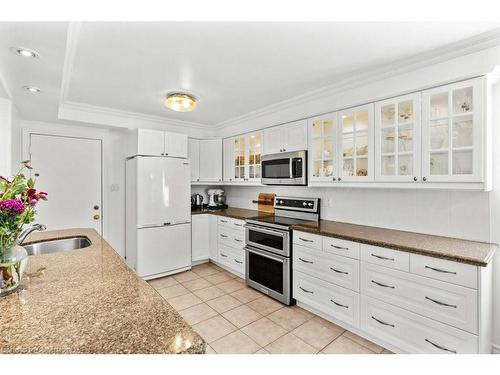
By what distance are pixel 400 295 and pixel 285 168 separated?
5.86 ft

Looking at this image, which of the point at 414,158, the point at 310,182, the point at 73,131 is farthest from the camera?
the point at 73,131

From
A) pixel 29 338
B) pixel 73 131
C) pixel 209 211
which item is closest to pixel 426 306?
pixel 29 338

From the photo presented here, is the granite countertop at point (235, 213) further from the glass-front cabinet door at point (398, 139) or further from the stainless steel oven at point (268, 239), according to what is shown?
the glass-front cabinet door at point (398, 139)

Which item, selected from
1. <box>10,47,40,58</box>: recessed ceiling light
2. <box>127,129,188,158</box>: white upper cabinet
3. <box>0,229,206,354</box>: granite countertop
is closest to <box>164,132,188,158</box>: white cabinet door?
<box>127,129,188,158</box>: white upper cabinet

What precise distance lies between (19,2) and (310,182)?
2.65 metres

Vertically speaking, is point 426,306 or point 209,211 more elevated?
point 209,211

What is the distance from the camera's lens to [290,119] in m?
3.25

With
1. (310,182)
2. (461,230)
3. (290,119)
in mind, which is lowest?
(461,230)

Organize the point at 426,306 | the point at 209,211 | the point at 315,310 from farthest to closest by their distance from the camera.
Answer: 1. the point at 209,211
2. the point at 315,310
3. the point at 426,306

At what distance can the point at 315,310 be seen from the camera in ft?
8.55

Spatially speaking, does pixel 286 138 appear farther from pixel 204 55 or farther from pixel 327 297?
pixel 327 297

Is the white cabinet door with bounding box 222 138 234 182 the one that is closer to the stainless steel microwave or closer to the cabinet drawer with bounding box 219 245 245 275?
the stainless steel microwave
